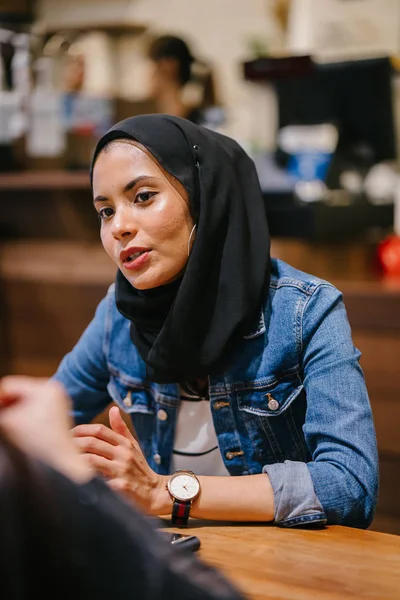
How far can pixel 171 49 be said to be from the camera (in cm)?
401

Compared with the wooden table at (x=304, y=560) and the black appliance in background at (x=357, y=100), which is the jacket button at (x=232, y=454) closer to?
the wooden table at (x=304, y=560)

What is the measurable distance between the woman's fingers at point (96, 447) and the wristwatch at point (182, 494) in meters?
0.11

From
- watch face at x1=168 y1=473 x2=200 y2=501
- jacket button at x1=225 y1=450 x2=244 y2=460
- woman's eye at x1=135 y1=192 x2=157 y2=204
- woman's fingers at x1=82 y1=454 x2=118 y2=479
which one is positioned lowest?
jacket button at x1=225 y1=450 x2=244 y2=460

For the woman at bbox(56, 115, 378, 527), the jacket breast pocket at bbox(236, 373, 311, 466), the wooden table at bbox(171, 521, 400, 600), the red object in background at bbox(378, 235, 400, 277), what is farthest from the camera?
the red object in background at bbox(378, 235, 400, 277)

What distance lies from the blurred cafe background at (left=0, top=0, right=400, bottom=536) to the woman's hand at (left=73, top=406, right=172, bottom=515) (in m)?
1.75

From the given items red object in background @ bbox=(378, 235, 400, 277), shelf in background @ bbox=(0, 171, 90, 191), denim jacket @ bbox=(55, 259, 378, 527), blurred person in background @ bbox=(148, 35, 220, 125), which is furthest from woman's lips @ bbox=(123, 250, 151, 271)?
blurred person in background @ bbox=(148, 35, 220, 125)

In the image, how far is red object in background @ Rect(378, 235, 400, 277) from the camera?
323cm

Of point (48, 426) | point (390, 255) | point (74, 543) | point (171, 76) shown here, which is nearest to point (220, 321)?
point (48, 426)

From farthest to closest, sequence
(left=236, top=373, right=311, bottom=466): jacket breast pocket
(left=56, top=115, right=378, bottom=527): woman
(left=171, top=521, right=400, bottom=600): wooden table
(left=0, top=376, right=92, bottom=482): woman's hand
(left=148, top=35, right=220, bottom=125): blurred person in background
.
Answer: (left=148, top=35, right=220, bottom=125): blurred person in background < (left=236, top=373, right=311, bottom=466): jacket breast pocket < (left=56, top=115, right=378, bottom=527): woman < (left=171, top=521, right=400, bottom=600): wooden table < (left=0, top=376, right=92, bottom=482): woman's hand

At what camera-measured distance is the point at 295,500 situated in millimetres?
1196

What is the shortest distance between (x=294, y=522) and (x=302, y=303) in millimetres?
370

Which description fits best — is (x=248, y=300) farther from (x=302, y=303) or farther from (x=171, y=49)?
(x=171, y=49)

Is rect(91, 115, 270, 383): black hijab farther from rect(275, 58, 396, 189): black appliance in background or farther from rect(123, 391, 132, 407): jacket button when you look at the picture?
rect(275, 58, 396, 189): black appliance in background

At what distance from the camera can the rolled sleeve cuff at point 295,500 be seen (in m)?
1.19
